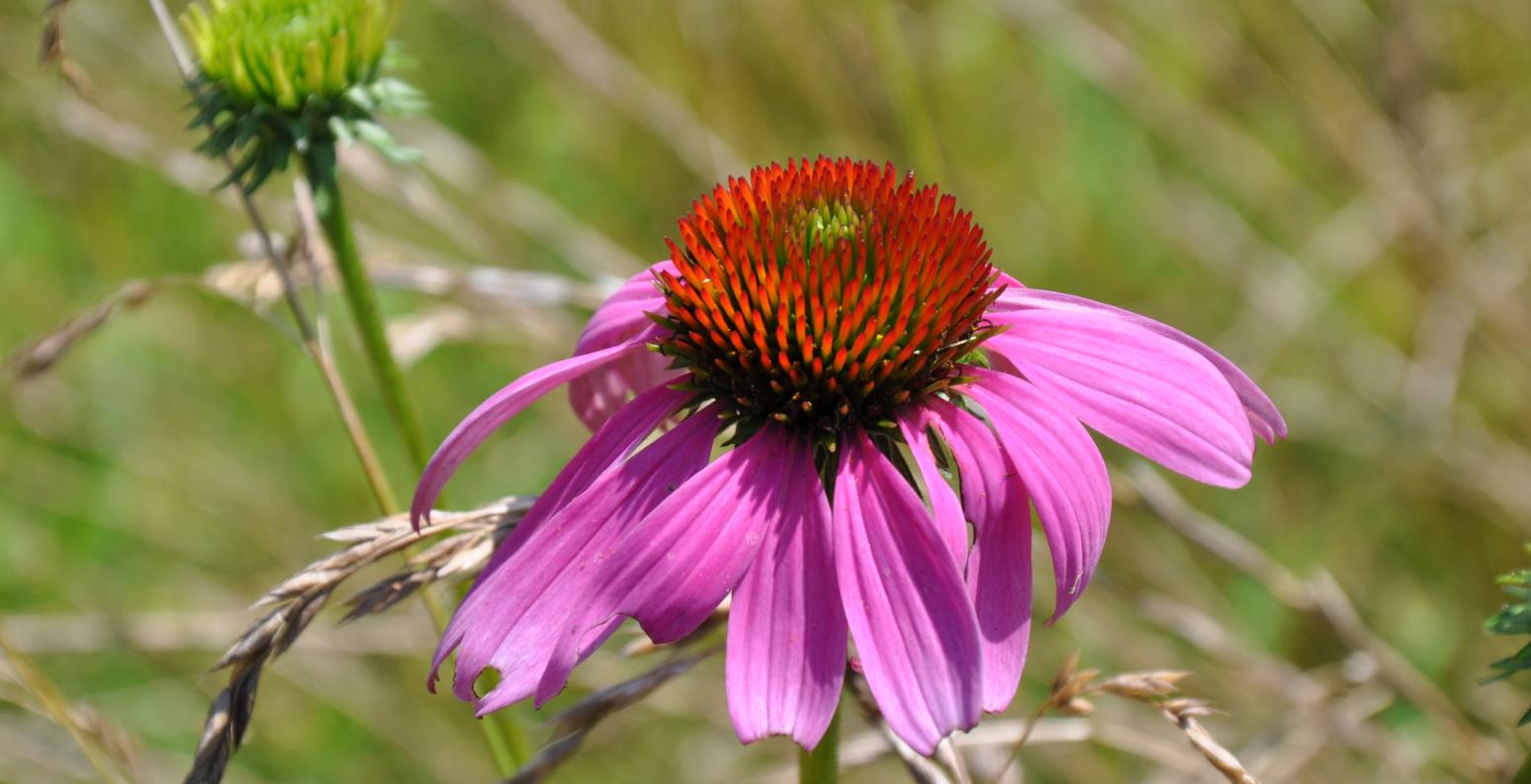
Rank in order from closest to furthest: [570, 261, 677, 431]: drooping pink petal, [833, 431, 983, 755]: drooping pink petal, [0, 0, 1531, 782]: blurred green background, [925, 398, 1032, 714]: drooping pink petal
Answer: [833, 431, 983, 755]: drooping pink petal
[925, 398, 1032, 714]: drooping pink petal
[570, 261, 677, 431]: drooping pink petal
[0, 0, 1531, 782]: blurred green background

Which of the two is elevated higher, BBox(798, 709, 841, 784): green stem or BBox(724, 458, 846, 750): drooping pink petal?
BBox(724, 458, 846, 750): drooping pink petal

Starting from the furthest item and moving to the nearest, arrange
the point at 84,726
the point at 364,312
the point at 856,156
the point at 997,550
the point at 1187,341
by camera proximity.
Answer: the point at 856,156 < the point at 364,312 < the point at 84,726 < the point at 1187,341 < the point at 997,550

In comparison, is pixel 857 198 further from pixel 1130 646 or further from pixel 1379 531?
pixel 1379 531

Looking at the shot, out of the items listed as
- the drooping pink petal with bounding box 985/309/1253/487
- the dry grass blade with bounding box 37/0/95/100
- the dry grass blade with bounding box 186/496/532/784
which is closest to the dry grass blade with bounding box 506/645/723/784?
the dry grass blade with bounding box 186/496/532/784

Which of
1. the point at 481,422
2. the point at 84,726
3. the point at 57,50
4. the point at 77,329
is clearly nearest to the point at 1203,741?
the point at 481,422

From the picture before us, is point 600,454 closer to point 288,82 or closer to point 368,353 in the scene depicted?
point 368,353

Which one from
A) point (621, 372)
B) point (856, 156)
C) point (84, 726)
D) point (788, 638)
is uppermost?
point (856, 156)

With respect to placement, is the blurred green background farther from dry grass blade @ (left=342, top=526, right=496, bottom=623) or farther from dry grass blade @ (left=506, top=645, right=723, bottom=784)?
dry grass blade @ (left=506, top=645, right=723, bottom=784)
